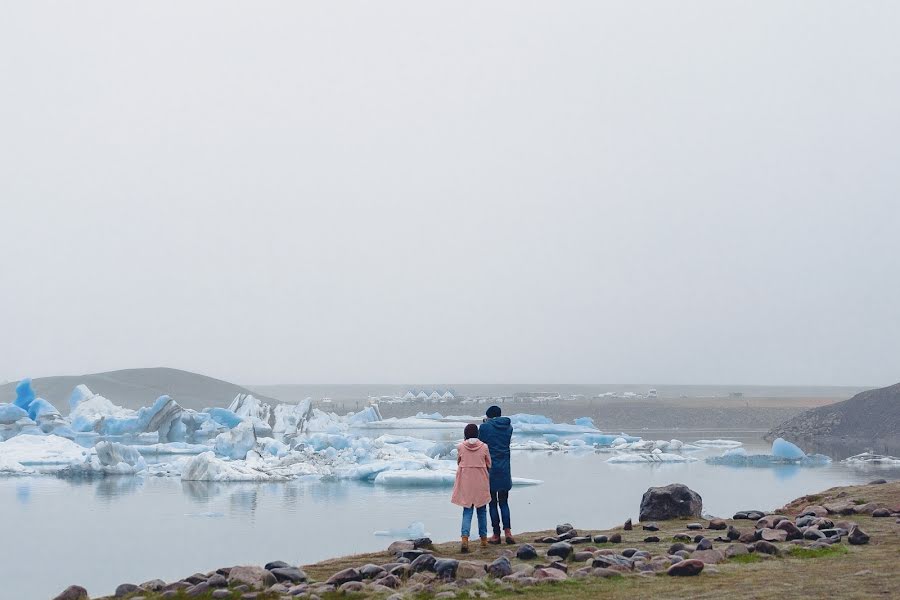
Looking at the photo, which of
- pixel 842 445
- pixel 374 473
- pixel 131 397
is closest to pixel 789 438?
pixel 842 445

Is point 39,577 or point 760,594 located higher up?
point 760,594

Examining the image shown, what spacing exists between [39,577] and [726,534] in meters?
7.69

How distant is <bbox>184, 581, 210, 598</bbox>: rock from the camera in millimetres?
6133

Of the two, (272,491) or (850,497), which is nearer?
(850,497)

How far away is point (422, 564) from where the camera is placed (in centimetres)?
668

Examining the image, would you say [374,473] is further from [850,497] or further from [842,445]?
[842,445]

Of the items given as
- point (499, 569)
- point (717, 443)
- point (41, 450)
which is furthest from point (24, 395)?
point (499, 569)

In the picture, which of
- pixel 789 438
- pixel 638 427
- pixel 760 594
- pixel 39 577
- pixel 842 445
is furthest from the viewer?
pixel 638 427

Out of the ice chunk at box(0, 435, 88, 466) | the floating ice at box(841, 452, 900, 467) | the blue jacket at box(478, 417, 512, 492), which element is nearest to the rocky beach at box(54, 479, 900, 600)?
the blue jacket at box(478, 417, 512, 492)

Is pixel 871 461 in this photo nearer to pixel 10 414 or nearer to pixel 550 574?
pixel 550 574

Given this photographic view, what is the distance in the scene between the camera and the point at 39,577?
1104 cm

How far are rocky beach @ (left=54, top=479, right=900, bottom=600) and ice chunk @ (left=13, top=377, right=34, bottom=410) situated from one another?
29.7 meters

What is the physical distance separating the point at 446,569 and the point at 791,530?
123 inches

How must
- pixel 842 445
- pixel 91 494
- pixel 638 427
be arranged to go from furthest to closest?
1. pixel 638 427
2. pixel 842 445
3. pixel 91 494
